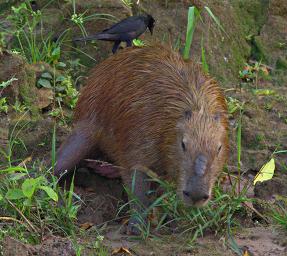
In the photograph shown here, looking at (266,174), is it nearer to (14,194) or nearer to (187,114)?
(187,114)

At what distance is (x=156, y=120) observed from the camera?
5.08 meters

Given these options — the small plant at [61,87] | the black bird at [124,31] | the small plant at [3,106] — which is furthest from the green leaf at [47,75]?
the small plant at [3,106]

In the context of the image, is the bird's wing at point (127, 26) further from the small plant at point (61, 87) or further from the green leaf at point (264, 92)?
the green leaf at point (264, 92)

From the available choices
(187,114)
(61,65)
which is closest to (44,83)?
(61,65)

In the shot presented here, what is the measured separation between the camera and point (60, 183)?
17.8ft

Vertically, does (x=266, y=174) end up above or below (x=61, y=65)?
below

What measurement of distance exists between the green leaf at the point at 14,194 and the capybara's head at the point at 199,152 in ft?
2.87

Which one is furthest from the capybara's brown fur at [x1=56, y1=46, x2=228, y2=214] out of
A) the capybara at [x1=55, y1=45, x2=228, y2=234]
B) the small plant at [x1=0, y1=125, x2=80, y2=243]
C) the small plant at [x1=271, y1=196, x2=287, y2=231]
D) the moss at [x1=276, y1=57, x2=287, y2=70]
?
the moss at [x1=276, y1=57, x2=287, y2=70]

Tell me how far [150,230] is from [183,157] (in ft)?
1.52

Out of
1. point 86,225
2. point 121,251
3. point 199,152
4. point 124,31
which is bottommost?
point 86,225

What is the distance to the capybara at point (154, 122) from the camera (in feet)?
15.4

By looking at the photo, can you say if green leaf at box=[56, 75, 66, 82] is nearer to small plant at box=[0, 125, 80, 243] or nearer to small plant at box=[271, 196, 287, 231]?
small plant at box=[0, 125, 80, 243]

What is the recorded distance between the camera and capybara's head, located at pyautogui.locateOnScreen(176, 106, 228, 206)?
4.45 meters

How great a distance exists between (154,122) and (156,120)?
18 millimetres
